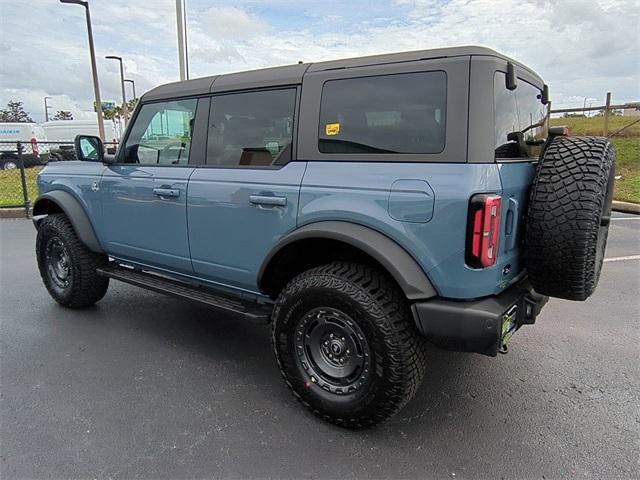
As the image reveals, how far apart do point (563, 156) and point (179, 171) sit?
2492mm

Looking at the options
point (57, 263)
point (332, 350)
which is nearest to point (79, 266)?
point (57, 263)

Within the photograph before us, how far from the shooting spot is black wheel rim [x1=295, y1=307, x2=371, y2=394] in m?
2.46

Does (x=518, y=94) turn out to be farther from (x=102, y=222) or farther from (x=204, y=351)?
(x=102, y=222)

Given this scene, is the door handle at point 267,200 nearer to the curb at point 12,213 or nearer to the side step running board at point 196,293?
the side step running board at point 196,293

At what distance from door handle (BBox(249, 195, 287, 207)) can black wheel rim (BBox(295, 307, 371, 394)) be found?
66 cm

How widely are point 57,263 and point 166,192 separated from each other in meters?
1.98

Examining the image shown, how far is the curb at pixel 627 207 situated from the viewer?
9719 millimetres

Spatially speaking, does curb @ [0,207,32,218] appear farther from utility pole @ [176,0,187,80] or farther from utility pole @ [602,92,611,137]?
utility pole @ [602,92,611,137]

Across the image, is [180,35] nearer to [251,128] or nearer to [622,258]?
[251,128]

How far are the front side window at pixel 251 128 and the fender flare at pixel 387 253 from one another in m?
0.63

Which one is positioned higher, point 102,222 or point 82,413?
point 102,222

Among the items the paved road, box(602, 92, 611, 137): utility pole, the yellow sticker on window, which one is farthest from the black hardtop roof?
box(602, 92, 611, 137): utility pole

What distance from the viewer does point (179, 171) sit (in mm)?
3295

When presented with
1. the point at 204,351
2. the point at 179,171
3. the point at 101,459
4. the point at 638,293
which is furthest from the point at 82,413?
the point at 638,293
